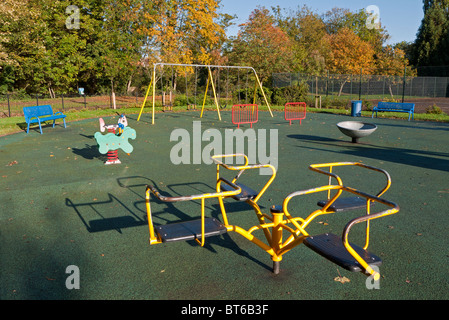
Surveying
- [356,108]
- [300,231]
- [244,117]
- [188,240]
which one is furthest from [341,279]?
[356,108]

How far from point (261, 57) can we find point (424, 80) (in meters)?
16.9

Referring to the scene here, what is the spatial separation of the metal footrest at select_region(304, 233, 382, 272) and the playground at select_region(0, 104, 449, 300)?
21.5 inches

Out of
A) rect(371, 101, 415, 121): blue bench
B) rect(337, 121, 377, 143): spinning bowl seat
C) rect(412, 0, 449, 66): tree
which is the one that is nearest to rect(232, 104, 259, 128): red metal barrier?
rect(337, 121, 377, 143): spinning bowl seat

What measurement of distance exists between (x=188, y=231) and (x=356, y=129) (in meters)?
9.26

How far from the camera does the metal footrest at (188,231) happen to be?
11.0ft

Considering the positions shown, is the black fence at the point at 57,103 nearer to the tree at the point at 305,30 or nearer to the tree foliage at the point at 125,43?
the tree foliage at the point at 125,43

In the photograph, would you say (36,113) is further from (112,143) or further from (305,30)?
(305,30)

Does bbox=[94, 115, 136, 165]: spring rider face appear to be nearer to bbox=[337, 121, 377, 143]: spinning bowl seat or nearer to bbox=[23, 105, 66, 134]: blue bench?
bbox=[23, 105, 66, 134]: blue bench

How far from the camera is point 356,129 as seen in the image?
11.4 metres

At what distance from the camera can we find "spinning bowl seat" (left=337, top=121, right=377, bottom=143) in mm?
11055

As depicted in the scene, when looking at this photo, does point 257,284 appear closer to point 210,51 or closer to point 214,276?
point 214,276

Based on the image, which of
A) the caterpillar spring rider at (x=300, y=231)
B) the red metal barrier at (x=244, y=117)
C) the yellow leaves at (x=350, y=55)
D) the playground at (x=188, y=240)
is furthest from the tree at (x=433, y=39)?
the caterpillar spring rider at (x=300, y=231)

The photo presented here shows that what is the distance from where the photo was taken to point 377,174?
25.5 feet

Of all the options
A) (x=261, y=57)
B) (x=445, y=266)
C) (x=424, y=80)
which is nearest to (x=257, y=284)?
(x=445, y=266)
